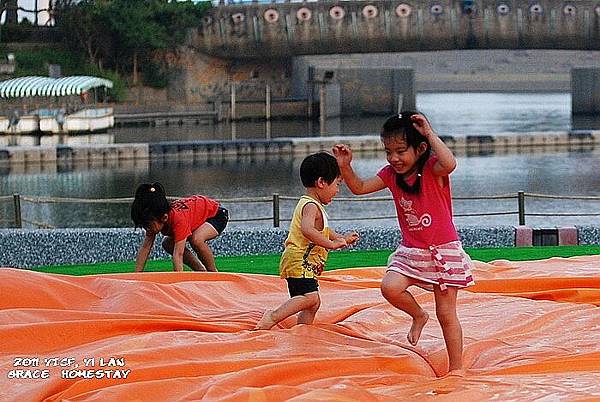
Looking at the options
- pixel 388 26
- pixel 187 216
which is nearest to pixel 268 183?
pixel 187 216

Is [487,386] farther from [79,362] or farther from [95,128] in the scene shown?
[95,128]

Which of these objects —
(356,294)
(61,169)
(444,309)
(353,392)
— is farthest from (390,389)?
(61,169)

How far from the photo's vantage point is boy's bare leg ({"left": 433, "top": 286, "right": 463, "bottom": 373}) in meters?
5.16

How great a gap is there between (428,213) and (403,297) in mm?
391

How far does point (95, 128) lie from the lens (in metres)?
35.6

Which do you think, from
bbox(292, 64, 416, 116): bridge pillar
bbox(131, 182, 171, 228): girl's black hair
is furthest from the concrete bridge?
bbox(131, 182, 171, 228): girl's black hair

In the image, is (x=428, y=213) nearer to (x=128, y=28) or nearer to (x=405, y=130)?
(x=405, y=130)

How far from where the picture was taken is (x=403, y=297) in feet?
17.5

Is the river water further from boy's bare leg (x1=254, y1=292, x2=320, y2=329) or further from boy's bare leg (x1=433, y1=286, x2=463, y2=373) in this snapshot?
boy's bare leg (x1=433, y1=286, x2=463, y2=373)

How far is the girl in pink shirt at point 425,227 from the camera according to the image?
5184 mm

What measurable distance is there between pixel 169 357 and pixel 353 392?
96 centimetres

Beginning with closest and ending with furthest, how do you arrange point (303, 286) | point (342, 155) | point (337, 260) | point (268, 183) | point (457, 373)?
point (457, 373) < point (342, 155) < point (303, 286) < point (337, 260) < point (268, 183)

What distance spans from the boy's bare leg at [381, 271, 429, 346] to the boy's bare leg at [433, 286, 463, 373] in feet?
0.50

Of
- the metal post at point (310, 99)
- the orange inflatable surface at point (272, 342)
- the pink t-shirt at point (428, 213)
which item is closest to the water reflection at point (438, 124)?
the metal post at point (310, 99)
